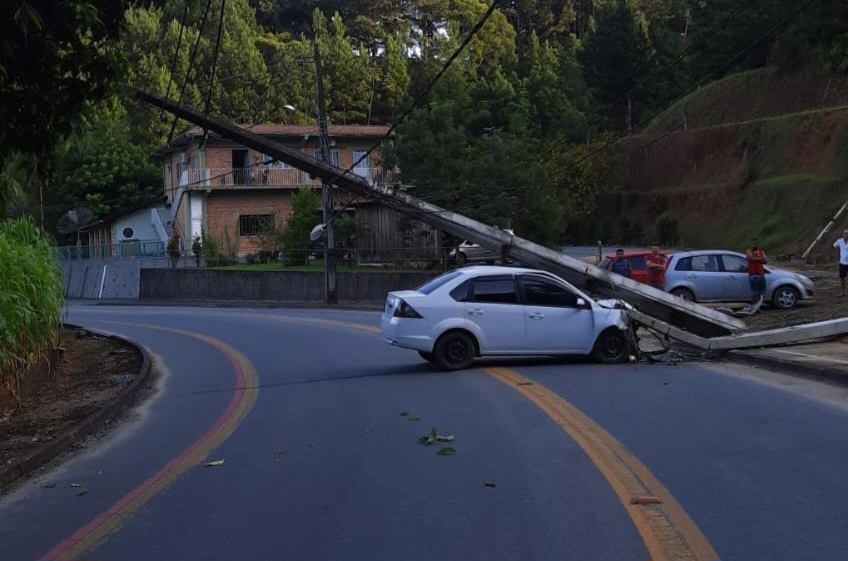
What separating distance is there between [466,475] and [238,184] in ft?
173

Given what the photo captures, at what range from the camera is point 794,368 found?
15.7 metres

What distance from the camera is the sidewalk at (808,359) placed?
14.6 m

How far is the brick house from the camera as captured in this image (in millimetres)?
58875

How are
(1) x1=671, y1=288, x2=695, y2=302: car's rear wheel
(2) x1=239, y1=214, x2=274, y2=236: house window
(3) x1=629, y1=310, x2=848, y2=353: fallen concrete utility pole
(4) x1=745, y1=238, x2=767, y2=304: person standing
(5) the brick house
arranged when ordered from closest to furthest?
(3) x1=629, y1=310, x2=848, y2=353: fallen concrete utility pole
(4) x1=745, y1=238, x2=767, y2=304: person standing
(1) x1=671, y1=288, x2=695, y2=302: car's rear wheel
(5) the brick house
(2) x1=239, y1=214, x2=274, y2=236: house window

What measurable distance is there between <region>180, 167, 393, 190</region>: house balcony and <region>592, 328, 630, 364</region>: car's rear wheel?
4214 cm

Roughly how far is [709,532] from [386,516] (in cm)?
232

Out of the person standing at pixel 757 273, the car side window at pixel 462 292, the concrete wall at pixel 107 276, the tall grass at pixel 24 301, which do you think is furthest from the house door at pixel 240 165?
the car side window at pixel 462 292

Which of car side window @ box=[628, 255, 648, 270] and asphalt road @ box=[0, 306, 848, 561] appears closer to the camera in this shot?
asphalt road @ box=[0, 306, 848, 561]

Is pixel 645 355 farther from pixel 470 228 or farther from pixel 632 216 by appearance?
pixel 632 216

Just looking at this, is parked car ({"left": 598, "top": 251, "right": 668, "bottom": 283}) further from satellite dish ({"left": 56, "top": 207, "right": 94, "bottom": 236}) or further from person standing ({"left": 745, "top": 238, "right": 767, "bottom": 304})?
satellite dish ({"left": 56, "top": 207, "right": 94, "bottom": 236})

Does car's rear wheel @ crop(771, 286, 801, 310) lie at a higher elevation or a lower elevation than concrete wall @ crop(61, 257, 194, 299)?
lower

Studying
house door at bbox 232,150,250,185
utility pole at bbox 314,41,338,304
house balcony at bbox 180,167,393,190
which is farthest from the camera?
house door at bbox 232,150,250,185

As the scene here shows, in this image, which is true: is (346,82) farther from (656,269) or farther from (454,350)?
(454,350)

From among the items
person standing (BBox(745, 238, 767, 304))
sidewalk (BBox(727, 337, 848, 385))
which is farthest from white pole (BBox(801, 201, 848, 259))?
sidewalk (BBox(727, 337, 848, 385))
